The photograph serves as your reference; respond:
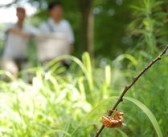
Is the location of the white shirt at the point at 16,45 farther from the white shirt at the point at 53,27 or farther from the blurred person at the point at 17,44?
the white shirt at the point at 53,27

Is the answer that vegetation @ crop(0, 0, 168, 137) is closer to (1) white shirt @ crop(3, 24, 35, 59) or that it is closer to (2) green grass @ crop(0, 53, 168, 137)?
(2) green grass @ crop(0, 53, 168, 137)

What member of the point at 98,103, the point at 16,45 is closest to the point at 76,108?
the point at 98,103

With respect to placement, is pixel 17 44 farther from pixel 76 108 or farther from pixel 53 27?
pixel 76 108

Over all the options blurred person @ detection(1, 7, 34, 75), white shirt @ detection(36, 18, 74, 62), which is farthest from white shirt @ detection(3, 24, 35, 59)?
white shirt @ detection(36, 18, 74, 62)

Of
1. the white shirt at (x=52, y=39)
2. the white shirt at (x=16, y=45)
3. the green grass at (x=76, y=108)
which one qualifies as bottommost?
the green grass at (x=76, y=108)

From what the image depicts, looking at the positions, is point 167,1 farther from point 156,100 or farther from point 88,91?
point 88,91

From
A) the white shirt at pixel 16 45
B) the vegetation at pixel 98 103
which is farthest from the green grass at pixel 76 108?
the white shirt at pixel 16 45
